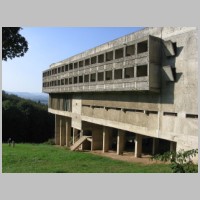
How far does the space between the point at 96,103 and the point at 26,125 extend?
1420 inches

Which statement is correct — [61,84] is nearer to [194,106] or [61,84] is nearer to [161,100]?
[161,100]

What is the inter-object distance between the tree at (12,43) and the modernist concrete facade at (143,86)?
7368mm

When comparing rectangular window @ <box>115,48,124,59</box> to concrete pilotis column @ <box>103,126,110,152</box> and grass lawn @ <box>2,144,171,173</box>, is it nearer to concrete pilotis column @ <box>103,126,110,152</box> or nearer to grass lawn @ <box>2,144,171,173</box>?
grass lawn @ <box>2,144,171,173</box>

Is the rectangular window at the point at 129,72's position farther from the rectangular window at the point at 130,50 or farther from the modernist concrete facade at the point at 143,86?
the rectangular window at the point at 130,50

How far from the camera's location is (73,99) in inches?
1351

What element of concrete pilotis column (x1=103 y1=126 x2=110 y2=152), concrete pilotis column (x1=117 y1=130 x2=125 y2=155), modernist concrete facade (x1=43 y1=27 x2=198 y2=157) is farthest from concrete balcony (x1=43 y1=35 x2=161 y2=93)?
concrete pilotis column (x1=103 y1=126 x2=110 y2=152)

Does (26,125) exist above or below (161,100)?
below

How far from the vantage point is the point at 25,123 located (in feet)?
196

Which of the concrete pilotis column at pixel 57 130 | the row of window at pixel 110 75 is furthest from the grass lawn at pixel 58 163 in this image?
the concrete pilotis column at pixel 57 130

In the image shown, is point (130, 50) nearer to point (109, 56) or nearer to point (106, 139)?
point (109, 56)

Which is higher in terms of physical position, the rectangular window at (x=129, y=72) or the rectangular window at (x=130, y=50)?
the rectangular window at (x=130, y=50)

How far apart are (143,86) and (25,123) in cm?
4590

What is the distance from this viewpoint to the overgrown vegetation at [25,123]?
5625 centimetres

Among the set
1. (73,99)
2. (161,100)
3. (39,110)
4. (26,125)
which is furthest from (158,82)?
(39,110)
